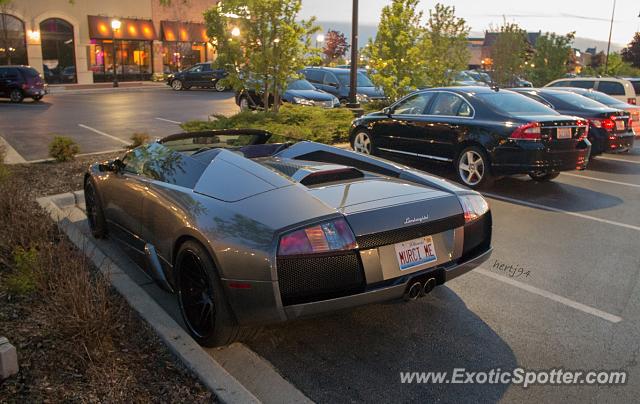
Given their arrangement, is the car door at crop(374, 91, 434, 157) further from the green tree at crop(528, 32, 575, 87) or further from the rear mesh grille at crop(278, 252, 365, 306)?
the green tree at crop(528, 32, 575, 87)

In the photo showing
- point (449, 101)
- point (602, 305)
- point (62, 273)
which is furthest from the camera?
point (449, 101)

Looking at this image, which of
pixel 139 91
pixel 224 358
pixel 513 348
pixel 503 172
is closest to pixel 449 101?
pixel 503 172

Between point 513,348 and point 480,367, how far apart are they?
40cm

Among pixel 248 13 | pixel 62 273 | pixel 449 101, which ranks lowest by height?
pixel 62 273

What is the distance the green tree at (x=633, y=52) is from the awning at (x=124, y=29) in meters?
49.0

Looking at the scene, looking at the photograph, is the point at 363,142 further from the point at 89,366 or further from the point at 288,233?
the point at 89,366

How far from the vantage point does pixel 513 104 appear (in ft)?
29.5

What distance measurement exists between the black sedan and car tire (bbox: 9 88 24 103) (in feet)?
63.5

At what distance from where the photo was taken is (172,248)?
156 inches

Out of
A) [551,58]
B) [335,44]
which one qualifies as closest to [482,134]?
[551,58]

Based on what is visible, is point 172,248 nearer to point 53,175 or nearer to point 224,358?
point 224,358

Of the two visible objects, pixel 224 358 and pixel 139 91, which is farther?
pixel 139 91

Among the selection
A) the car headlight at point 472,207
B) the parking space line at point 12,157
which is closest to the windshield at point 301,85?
A: the parking space line at point 12,157

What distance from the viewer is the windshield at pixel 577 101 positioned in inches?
461
